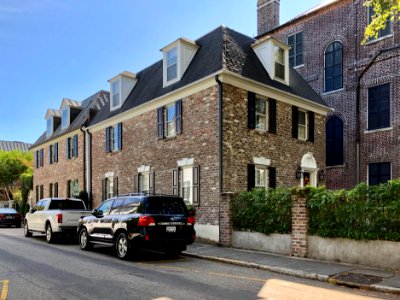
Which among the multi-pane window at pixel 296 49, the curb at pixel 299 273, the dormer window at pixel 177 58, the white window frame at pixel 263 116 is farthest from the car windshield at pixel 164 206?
the multi-pane window at pixel 296 49

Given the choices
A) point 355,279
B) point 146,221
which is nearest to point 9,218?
point 146,221

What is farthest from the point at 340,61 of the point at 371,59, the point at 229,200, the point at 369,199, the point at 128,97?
the point at 369,199

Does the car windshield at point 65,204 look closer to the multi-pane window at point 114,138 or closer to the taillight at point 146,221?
the multi-pane window at point 114,138

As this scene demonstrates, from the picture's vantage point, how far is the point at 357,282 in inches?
316

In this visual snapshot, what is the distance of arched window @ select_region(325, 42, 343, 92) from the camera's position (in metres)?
24.0

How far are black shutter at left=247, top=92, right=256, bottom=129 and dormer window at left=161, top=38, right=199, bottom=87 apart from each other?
338 centimetres

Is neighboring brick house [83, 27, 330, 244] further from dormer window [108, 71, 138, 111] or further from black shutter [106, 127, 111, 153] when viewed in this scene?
black shutter [106, 127, 111, 153]

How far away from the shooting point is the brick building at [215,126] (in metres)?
14.8

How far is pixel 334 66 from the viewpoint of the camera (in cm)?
2430

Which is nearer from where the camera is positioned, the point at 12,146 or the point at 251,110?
the point at 251,110

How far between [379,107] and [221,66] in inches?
458

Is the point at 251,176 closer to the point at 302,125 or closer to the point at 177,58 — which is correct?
the point at 302,125

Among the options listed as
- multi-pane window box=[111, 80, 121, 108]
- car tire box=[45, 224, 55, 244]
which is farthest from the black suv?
multi-pane window box=[111, 80, 121, 108]

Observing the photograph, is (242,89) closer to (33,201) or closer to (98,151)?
(98,151)
